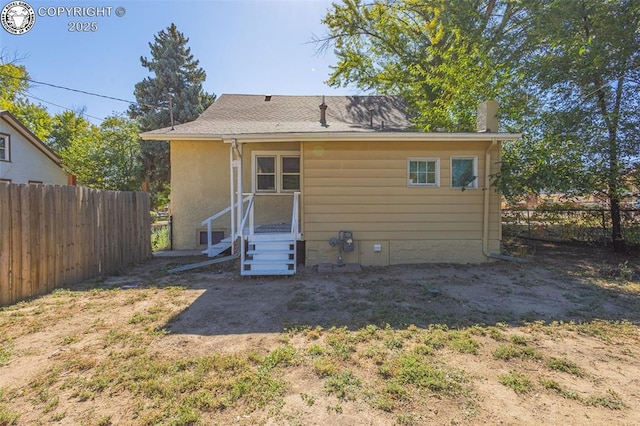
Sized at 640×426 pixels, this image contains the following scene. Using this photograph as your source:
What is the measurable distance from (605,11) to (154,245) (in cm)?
1432

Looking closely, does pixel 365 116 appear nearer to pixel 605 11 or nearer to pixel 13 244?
pixel 605 11

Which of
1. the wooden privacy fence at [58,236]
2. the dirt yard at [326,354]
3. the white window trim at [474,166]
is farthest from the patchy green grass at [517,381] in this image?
the wooden privacy fence at [58,236]

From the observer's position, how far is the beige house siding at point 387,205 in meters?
6.44

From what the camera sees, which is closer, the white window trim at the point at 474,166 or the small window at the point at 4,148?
the white window trim at the point at 474,166

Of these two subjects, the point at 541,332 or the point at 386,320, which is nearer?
the point at 541,332

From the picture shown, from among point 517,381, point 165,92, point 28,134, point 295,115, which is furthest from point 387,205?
point 165,92

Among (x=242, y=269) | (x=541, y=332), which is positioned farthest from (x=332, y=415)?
(x=242, y=269)

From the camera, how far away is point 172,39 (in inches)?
786

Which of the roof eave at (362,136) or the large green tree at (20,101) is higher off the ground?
the large green tree at (20,101)

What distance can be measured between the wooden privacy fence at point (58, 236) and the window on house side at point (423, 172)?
6544 millimetres

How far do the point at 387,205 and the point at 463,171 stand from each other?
1935 millimetres

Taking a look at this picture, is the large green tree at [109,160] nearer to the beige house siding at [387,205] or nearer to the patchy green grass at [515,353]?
the beige house siding at [387,205]

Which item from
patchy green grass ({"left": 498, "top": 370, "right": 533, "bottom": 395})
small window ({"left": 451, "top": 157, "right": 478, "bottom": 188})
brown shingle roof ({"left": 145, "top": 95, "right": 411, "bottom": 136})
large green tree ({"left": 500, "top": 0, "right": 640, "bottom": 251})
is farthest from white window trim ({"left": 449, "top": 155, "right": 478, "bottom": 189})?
patchy green grass ({"left": 498, "top": 370, "right": 533, "bottom": 395})

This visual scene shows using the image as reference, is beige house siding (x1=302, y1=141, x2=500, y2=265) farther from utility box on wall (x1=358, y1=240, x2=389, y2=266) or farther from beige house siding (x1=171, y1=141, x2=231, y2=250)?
beige house siding (x1=171, y1=141, x2=231, y2=250)
